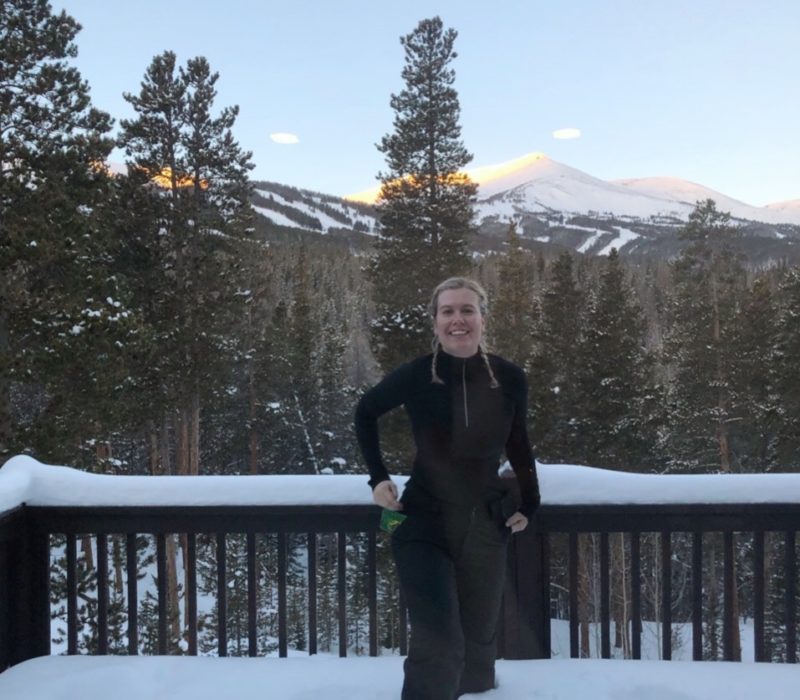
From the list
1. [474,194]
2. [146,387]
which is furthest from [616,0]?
[146,387]

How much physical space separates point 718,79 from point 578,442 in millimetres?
9673

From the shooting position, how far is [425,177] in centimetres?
1825

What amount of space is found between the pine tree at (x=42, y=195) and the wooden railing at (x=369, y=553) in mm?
7707

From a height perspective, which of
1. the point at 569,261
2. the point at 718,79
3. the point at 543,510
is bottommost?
the point at 543,510

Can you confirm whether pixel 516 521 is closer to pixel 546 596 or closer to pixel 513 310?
pixel 546 596

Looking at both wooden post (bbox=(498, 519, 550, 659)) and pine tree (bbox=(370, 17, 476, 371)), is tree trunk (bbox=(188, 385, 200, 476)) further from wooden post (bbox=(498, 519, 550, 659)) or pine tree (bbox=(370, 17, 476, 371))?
wooden post (bbox=(498, 519, 550, 659))

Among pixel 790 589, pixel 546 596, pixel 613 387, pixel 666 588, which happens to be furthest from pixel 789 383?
pixel 546 596

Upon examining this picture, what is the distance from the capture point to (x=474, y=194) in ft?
60.7

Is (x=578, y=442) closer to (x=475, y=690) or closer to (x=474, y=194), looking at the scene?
(x=474, y=194)

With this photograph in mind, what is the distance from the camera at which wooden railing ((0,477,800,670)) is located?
293 cm

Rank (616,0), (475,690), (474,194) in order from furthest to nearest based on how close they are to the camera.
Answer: (474,194), (616,0), (475,690)

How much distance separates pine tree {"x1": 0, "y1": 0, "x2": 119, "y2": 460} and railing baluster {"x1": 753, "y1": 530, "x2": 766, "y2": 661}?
9.64m

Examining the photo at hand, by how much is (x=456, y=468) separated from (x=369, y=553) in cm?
105

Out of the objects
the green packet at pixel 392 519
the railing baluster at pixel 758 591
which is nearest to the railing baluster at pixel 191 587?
the green packet at pixel 392 519
